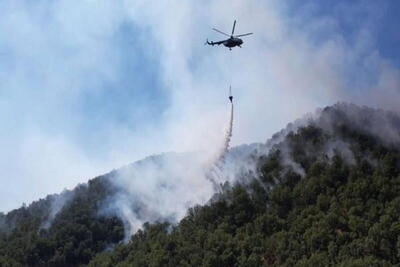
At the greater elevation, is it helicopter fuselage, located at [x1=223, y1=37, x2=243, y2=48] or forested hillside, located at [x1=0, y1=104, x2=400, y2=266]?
helicopter fuselage, located at [x1=223, y1=37, x2=243, y2=48]

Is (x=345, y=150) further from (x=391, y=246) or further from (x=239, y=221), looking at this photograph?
(x=391, y=246)

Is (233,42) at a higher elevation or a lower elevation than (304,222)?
higher

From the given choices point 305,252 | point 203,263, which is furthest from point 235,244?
point 305,252

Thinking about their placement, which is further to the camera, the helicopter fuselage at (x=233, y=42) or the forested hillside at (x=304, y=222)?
the forested hillside at (x=304, y=222)

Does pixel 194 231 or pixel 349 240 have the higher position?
pixel 194 231

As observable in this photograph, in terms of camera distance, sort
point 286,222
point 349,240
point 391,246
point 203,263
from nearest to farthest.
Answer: point 391,246, point 349,240, point 203,263, point 286,222

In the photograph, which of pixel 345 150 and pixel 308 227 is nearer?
pixel 308 227

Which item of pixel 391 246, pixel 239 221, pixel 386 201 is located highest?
pixel 239 221

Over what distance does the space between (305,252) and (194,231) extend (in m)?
38.7

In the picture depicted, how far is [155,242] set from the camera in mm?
187125

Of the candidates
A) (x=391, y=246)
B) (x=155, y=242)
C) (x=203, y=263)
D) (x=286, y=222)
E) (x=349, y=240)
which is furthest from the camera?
(x=155, y=242)

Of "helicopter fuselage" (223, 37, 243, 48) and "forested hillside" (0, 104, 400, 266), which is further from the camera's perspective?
"forested hillside" (0, 104, 400, 266)

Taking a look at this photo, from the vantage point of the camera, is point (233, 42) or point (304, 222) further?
point (304, 222)

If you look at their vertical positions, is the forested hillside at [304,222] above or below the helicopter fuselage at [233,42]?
below
